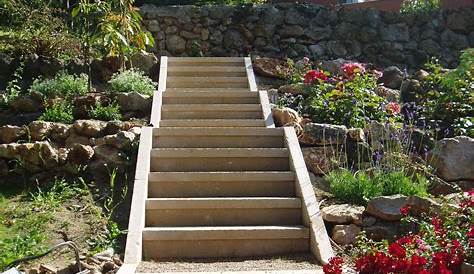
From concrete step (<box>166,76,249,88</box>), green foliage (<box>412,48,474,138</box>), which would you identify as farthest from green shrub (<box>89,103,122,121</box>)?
green foliage (<box>412,48,474,138</box>)

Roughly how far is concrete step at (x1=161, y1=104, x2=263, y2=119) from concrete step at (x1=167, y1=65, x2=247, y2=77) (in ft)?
5.26

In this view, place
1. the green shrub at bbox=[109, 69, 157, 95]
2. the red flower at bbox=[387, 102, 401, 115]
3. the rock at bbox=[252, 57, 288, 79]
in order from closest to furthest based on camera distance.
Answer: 1. the red flower at bbox=[387, 102, 401, 115]
2. the green shrub at bbox=[109, 69, 157, 95]
3. the rock at bbox=[252, 57, 288, 79]

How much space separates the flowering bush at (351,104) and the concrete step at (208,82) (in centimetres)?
126

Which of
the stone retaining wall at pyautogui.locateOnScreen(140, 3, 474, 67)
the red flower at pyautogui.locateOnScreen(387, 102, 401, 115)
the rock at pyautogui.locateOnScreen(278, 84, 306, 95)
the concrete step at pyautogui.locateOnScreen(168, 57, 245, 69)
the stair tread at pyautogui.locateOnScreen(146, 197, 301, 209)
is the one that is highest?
the stone retaining wall at pyautogui.locateOnScreen(140, 3, 474, 67)

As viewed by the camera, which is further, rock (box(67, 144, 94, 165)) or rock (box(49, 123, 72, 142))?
rock (box(49, 123, 72, 142))

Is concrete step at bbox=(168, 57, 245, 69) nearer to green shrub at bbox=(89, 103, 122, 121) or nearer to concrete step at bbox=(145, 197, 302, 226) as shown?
green shrub at bbox=(89, 103, 122, 121)

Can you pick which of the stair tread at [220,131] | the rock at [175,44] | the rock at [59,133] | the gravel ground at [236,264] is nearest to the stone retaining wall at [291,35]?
the rock at [175,44]

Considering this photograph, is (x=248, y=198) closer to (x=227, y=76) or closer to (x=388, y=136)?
(x=388, y=136)

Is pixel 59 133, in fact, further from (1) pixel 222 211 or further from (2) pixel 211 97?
(1) pixel 222 211

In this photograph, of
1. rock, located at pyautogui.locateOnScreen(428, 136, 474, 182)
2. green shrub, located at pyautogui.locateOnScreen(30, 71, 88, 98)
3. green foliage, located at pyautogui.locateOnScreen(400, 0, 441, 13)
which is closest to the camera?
rock, located at pyautogui.locateOnScreen(428, 136, 474, 182)

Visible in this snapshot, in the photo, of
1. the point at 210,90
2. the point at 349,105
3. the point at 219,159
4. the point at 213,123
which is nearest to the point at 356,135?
the point at 349,105

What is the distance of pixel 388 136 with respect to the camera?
5664 millimetres

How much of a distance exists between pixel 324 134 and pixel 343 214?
141 cm

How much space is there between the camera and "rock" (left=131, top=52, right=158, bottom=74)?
27.2ft
